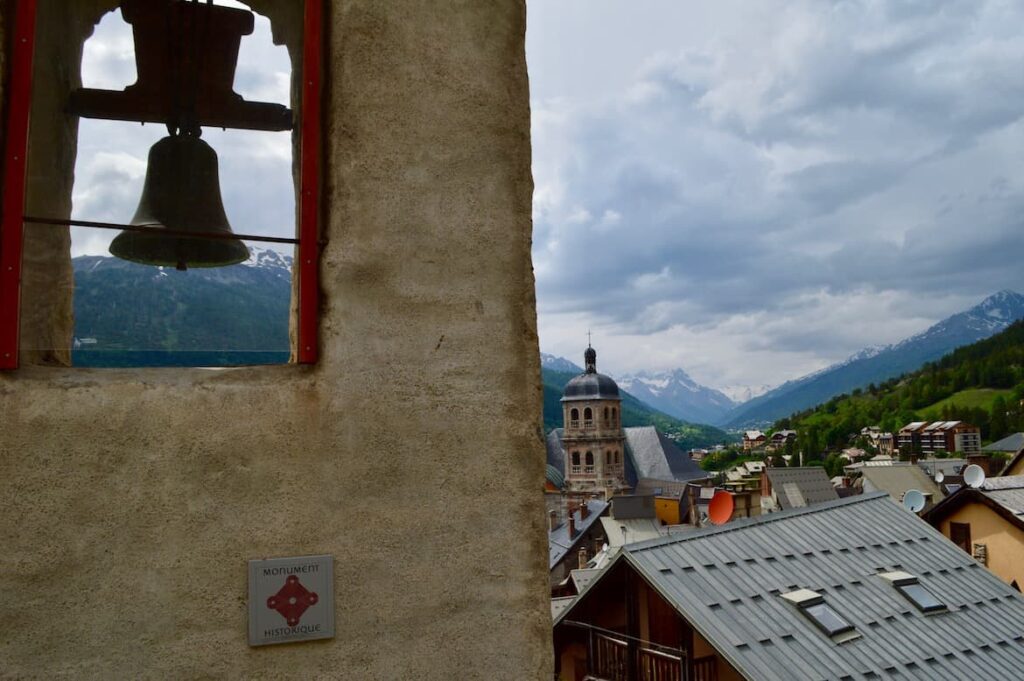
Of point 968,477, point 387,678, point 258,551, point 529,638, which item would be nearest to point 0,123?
point 258,551

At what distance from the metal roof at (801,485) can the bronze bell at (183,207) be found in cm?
3395

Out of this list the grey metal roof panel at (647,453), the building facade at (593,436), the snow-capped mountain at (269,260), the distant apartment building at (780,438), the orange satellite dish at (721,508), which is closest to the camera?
the snow-capped mountain at (269,260)

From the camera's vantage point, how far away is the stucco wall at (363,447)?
6.21 ft

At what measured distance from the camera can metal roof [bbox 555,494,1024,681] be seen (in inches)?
416

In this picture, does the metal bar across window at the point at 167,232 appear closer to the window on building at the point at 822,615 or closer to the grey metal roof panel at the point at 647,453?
the window on building at the point at 822,615

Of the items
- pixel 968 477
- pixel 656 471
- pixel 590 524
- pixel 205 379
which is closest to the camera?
pixel 205 379

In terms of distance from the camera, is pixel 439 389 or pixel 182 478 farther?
pixel 439 389

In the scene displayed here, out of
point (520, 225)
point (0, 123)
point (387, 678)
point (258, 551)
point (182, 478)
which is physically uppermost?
point (0, 123)

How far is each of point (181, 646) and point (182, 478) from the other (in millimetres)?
412

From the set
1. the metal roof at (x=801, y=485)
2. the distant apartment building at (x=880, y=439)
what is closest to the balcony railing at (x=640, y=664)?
the metal roof at (x=801, y=485)

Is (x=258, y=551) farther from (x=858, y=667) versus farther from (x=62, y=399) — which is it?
(x=858, y=667)

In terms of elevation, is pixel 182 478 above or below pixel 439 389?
below

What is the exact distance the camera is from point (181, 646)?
1.93m

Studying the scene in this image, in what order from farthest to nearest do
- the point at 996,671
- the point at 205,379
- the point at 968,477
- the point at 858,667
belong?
the point at 968,477 < the point at 996,671 < the point at 858,667 < the point at 205,379
